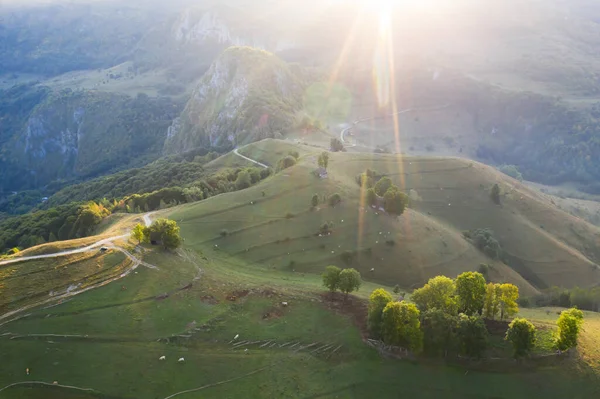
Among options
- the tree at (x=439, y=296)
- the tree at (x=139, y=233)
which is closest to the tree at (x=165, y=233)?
the tree at (x=139, y=233)

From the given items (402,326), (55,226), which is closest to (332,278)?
(402,326)

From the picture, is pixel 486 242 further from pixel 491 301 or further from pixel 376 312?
pixel 376 312

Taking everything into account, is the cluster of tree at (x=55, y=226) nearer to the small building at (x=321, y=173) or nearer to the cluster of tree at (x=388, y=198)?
the small building at (x=321, y=173)

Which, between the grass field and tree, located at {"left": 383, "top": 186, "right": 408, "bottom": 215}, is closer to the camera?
the grass field

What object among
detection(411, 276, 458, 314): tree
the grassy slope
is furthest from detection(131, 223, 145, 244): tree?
detection(411, 276, 458, 314): tree

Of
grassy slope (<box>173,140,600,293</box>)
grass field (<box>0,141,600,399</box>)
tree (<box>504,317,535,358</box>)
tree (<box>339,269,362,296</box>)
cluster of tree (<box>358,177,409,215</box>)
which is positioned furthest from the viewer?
cluster of tree (<box>358,177,409,215</box>)

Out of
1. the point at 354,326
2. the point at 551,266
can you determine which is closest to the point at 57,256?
the point at 354,326

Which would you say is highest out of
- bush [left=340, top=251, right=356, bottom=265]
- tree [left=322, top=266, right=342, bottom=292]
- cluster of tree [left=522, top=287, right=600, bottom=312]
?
tree [left=322, top=266, right=342, bottom=292]

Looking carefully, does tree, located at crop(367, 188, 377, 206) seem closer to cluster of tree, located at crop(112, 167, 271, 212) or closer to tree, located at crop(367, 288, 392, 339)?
cluster of tree, located at crop(112, 167, 271, 212)
